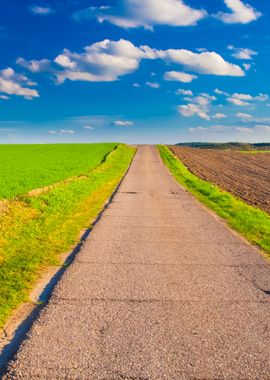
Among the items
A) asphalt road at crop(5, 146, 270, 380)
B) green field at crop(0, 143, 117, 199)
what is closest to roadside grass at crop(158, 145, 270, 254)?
asphalt road at crop(5, 146, 270, 380)

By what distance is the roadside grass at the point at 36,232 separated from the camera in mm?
8070

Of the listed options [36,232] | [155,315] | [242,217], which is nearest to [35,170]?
[242,217]

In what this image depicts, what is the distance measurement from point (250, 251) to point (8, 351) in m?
7.26

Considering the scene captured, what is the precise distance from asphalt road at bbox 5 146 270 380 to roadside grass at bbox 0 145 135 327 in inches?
27.8

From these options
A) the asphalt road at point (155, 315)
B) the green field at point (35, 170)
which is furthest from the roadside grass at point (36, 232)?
the green field at point (35, 170)

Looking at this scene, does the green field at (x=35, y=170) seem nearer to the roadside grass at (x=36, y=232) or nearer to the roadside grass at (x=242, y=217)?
the roadside grass at (x=36, y=232)

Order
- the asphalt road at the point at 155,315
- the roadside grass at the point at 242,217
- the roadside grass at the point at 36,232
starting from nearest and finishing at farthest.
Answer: the asphalt road at the point at 155,315, the roadside grass at the point at 36,232, the roadside grass at the point at 242,217

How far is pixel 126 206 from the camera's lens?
1811 cm

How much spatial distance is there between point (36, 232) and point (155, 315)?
691cm

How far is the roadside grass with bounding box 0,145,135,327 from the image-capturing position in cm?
807

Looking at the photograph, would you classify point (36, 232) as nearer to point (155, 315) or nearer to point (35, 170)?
point (155, 315)

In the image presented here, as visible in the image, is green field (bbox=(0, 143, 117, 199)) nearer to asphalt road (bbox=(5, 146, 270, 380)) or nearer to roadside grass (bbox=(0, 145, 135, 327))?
roadside grass (bbox=(0, 145, 135, 327))

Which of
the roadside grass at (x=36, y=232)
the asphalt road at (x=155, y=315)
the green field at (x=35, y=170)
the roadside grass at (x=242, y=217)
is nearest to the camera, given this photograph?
the asphalt road at (x=155, y=315)

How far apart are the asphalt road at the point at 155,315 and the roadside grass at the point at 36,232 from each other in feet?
2.32
